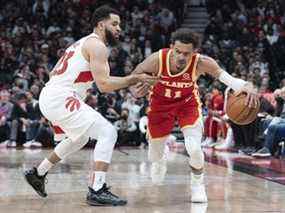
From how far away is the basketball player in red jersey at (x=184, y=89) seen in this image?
674 cm

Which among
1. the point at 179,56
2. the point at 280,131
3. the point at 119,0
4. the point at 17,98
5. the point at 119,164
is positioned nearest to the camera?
the point at 179,56

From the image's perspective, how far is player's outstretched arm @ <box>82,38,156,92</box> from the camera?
631 cm

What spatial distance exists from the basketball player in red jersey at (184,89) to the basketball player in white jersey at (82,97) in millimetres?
407

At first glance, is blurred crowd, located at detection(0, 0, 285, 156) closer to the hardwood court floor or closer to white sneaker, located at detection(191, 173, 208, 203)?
the hardwood court floor

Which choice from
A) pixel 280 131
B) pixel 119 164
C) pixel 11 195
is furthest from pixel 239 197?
pixel 280 131

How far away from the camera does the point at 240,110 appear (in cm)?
711

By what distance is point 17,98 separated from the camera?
1477cm

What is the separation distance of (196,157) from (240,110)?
706 millimetres

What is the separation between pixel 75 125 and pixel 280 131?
585 cm

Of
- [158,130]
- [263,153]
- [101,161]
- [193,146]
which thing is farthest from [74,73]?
[263,153]

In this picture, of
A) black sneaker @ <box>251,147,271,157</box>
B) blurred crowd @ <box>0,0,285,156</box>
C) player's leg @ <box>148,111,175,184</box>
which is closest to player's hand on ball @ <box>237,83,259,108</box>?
player's leg @ <box>148,111,175,184</box>

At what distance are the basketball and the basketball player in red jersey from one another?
0.38 ft

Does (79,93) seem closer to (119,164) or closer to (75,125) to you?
(75,125)

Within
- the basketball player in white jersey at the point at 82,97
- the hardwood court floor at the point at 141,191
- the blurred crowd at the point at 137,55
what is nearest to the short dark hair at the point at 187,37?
the basketball player in white jersey at the point at 82,97
